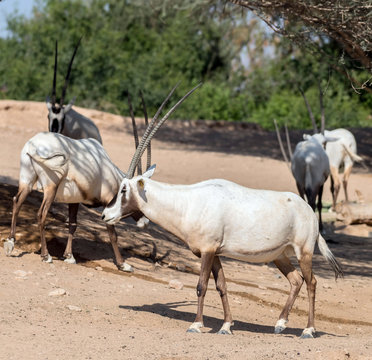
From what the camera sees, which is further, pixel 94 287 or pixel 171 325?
pixel 94 287

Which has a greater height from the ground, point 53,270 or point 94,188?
point 94,188

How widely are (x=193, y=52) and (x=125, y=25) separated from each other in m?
3.81

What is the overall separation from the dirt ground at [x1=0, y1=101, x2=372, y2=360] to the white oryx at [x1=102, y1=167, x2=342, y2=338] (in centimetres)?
55

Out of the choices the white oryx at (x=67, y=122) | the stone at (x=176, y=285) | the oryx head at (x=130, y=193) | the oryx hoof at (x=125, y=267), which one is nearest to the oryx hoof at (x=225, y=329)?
the oryx head at (x=130, y=193)

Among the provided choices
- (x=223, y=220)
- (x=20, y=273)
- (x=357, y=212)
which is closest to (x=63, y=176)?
(x=20, y=273)

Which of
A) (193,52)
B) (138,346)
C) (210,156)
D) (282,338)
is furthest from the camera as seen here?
(193,52)

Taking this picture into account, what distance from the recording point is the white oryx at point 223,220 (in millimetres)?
6207

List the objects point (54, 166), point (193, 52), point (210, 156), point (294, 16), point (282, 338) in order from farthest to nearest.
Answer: point (193, 52), point (210, 156), point (294, 16), point (54, 166), point (282, 338)

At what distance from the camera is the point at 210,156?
20.7 meters

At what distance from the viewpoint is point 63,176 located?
8.06 metres

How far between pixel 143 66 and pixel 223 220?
91.4 ft

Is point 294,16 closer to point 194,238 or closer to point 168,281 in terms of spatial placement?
point 168,281

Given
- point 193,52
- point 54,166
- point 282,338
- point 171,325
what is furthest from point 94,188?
point 193,52

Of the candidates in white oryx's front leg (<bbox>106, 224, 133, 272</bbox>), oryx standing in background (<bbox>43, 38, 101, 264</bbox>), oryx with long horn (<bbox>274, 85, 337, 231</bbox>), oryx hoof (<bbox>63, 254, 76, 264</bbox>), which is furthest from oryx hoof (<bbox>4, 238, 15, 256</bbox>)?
oryx with long horn (<bbox>274, 85, 337, 231</bbox>)
